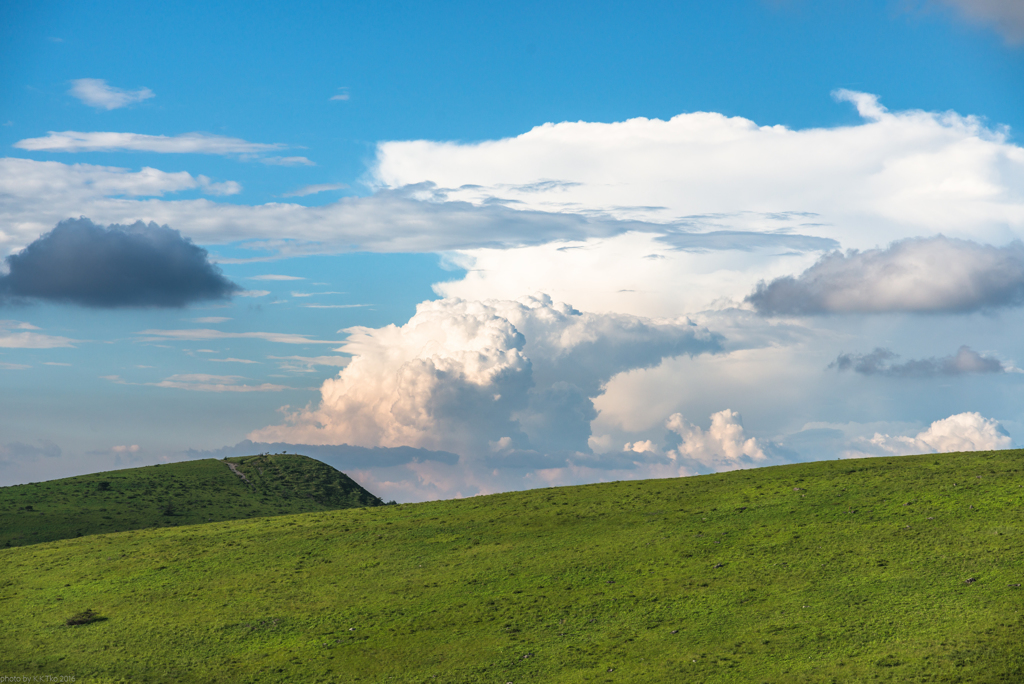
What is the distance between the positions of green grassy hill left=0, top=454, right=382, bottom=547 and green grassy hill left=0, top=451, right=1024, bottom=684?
57.6 feet

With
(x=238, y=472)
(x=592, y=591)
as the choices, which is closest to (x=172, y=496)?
(x=238, y=472)

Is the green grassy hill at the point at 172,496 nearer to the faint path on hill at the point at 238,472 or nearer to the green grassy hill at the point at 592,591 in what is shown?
the faint path on hill at the point at 238,472

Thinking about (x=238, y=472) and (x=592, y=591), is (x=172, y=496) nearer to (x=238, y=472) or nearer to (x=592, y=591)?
(x=238, y=472)

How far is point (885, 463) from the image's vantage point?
53875 mm

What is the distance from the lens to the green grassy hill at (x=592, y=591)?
30.4m

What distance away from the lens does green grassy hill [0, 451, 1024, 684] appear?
3036cm

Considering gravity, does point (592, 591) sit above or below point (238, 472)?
below

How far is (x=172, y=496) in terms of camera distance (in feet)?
277

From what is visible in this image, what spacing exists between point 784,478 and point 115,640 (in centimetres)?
4347

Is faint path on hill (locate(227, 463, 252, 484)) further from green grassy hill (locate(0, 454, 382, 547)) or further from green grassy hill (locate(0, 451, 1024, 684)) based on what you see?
green grassy hill (locate(0, 451, 1024, 684))

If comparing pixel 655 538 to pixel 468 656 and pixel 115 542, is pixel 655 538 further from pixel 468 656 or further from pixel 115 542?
pixel 115 542

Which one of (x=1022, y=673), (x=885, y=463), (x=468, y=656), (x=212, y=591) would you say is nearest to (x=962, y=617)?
(x=1022, y=673)

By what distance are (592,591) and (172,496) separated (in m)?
63.7

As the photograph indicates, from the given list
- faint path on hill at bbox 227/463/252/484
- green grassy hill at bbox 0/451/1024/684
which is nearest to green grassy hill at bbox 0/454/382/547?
faint path on hill at bbox 227/463/252/484
